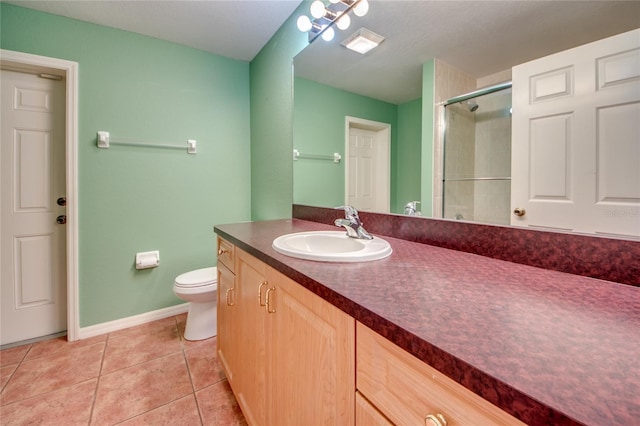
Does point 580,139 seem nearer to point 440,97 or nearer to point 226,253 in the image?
point 440,97

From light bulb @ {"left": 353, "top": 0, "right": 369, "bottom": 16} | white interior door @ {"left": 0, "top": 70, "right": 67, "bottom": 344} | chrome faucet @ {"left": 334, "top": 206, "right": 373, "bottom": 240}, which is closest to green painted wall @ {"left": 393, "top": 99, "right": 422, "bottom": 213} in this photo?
chrome faucet @ {"left": 334, "top": 206, "right": 373, "bottom": 240}

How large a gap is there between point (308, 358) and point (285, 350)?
0.14m

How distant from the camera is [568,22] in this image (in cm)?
72

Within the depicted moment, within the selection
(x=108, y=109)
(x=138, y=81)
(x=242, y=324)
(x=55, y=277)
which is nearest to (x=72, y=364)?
(x=55, y=277)

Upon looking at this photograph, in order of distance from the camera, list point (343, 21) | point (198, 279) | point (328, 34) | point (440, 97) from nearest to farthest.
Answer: point (440, 97), point (343, 21), point (328, 34), point (198, 279)

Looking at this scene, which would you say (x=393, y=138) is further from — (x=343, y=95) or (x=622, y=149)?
(x=622, y=149)

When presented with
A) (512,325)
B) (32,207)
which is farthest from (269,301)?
(32,207)

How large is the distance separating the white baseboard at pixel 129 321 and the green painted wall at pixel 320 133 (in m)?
1.44

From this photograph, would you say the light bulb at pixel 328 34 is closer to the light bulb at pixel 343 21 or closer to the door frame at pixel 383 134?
the light bulb at pixel 343 21

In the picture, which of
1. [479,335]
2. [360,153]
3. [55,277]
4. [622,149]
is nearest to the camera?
[479,335]

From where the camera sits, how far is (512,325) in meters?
0.44

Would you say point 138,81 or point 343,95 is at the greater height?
point 138,81

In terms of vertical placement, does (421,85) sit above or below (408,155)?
above

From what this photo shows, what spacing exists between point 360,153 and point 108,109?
1879 mm
